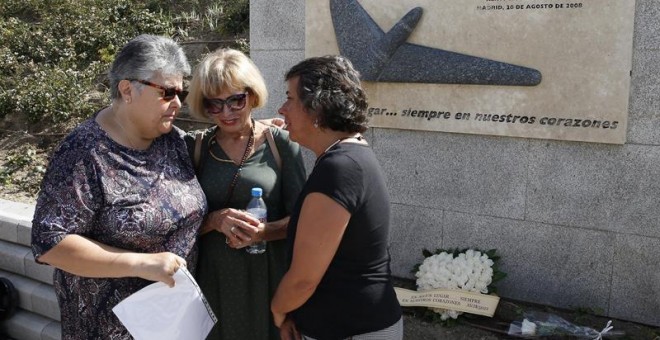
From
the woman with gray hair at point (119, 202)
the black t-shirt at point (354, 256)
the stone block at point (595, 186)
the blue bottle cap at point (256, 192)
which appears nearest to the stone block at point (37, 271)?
the woman with gray hair at point (119, 202)

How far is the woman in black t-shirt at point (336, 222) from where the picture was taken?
1.70m

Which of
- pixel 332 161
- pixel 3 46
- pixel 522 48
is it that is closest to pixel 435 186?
pixel 522 48

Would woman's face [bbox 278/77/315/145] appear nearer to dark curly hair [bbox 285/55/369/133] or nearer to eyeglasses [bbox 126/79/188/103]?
dark curly hair [bbox 285/55/369/133]

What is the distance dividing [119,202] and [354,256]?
77cm

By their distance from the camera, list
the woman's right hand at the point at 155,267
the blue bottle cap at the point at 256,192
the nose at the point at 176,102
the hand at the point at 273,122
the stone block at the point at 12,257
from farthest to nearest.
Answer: the stone block at the point at 12,257 < the hand at the point at 273,122 < the blue bottle cap at the point at 256,192 < the nose at the point at 176,102 < the woman's right hand at the point at 155,267

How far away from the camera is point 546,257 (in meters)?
3.67

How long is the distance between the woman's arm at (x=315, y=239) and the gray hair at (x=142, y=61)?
700 mm

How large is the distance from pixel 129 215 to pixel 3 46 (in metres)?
7.51

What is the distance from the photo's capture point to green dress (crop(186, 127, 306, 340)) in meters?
2.29

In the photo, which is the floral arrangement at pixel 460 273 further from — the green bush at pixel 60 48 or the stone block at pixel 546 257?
the green bush at pixel 60 48

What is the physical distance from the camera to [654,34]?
3232mm

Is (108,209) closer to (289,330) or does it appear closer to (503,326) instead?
(289,330)

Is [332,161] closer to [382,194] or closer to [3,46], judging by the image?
[382,194]

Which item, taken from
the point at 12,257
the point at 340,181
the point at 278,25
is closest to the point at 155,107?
the point at 340,181
